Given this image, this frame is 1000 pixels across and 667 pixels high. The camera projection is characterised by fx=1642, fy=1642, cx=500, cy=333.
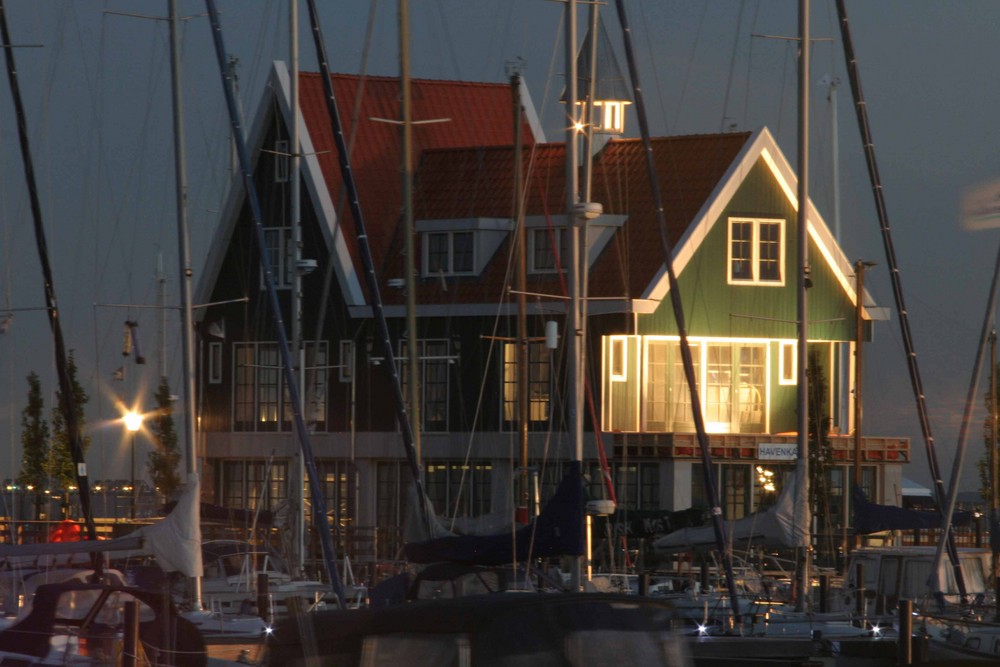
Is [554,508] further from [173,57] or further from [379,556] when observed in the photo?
[379,556]

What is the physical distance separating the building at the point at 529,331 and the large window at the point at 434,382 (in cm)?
5

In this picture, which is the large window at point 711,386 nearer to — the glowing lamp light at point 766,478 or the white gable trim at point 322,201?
the glowing lamp light at point 766,478

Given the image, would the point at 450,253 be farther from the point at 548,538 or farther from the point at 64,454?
the point at 548,538

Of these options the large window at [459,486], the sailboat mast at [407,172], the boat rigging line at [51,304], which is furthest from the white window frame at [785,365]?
the boat rigging line at [51,304]

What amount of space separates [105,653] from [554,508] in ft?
22.5

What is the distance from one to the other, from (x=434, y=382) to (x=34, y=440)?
14790 millimetres

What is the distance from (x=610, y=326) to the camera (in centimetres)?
3847

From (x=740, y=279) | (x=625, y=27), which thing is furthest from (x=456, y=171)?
(x=625, y=27)

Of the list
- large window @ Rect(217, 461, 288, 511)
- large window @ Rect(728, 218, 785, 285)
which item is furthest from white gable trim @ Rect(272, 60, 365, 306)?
large window @ Rect(728, 218, 785, 285)

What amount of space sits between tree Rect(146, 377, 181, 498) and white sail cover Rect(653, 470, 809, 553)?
23743 millimetres

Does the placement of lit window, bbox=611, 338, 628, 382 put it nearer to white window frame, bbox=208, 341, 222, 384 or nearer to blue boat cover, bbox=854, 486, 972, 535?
white window frame, bbox=208, 341, 222, 384

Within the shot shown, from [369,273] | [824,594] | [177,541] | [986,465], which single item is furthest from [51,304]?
[986,465]

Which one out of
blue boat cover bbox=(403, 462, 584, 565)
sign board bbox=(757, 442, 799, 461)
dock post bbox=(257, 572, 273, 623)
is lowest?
dock post bbox=(257, 572, 273, 623)

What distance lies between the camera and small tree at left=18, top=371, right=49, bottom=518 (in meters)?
47.0
